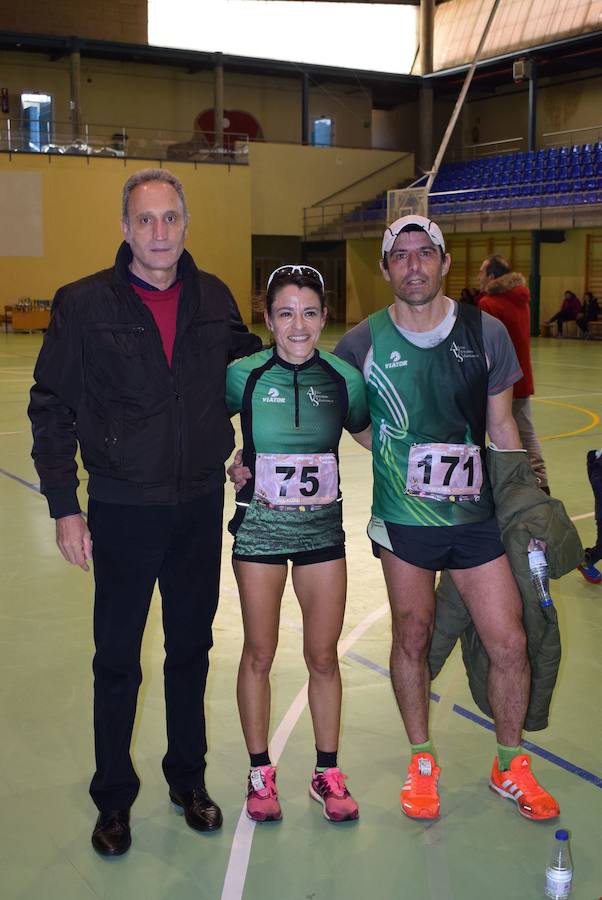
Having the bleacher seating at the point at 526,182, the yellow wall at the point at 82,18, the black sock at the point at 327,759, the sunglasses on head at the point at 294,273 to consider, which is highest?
the yellow wall at the point at 82,18

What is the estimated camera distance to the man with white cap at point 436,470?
3268 millimetres

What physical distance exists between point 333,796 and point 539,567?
1024 mm

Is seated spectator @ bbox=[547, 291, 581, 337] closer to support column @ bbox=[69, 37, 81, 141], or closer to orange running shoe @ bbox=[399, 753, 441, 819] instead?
support column @ bbox=[69, 37, 81, 141]

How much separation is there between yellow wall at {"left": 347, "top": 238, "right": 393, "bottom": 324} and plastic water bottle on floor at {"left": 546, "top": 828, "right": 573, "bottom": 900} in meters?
29.1

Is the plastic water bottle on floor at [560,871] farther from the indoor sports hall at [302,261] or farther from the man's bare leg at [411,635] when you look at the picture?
the man's bare leg at [411,635]

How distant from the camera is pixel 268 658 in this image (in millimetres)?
3273

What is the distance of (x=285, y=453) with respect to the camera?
319 centimetres

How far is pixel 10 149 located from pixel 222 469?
26434mm

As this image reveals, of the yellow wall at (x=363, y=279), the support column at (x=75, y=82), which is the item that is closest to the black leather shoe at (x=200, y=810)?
the support column at (x=75, y=82)

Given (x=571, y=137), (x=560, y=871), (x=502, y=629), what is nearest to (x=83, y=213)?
(x=571, y=137)

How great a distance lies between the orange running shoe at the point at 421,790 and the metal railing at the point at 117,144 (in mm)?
26764

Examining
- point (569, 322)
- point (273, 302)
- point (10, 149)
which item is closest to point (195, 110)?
point (10, 149)

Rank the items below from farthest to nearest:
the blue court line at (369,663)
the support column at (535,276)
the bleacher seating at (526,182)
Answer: the support column at (535,276) → the bleacher seating at (526,182) → the blue court line at (369,663)

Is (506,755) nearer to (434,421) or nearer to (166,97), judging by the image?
(434,421)
